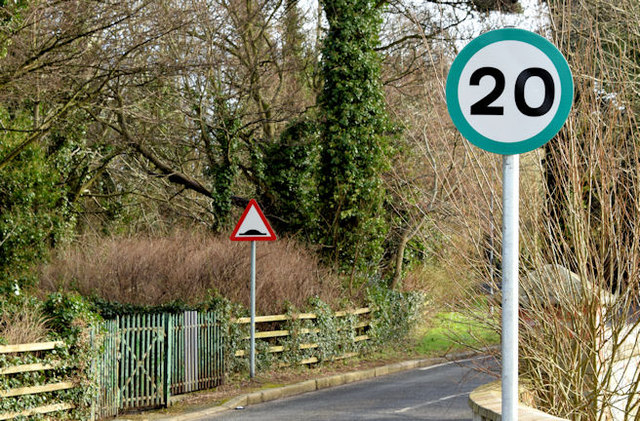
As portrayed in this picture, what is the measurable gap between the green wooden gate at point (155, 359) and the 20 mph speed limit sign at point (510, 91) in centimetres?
797

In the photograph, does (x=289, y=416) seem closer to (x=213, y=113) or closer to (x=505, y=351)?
(x=505, y=351)

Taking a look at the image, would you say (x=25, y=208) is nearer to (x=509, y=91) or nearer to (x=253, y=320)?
(x=253, y=320)

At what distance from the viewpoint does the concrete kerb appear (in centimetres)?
1187

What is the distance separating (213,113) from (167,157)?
109 inches

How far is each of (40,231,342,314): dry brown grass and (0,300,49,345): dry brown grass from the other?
13.9 feet

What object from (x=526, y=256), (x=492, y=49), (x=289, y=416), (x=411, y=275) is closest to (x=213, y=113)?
(x=411, y=275)

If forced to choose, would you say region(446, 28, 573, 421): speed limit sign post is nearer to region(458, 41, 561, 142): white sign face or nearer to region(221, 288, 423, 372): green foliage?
region(458, 41, 561, 142): white sign face

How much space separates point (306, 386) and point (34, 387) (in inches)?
228

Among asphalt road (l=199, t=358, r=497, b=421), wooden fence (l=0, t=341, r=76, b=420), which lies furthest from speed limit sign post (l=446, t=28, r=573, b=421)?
wooden fence (l=0, t=341, r=76, b=420)

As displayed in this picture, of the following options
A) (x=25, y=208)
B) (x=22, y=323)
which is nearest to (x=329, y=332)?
(x=22, y=323)

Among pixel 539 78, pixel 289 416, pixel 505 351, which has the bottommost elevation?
pixel 289 416

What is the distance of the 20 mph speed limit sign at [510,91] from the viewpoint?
3.99 meters

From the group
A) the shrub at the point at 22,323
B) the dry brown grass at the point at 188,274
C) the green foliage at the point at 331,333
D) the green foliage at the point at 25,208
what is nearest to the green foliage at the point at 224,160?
the dry brown grass at the point at 188,274

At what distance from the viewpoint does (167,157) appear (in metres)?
22.6
